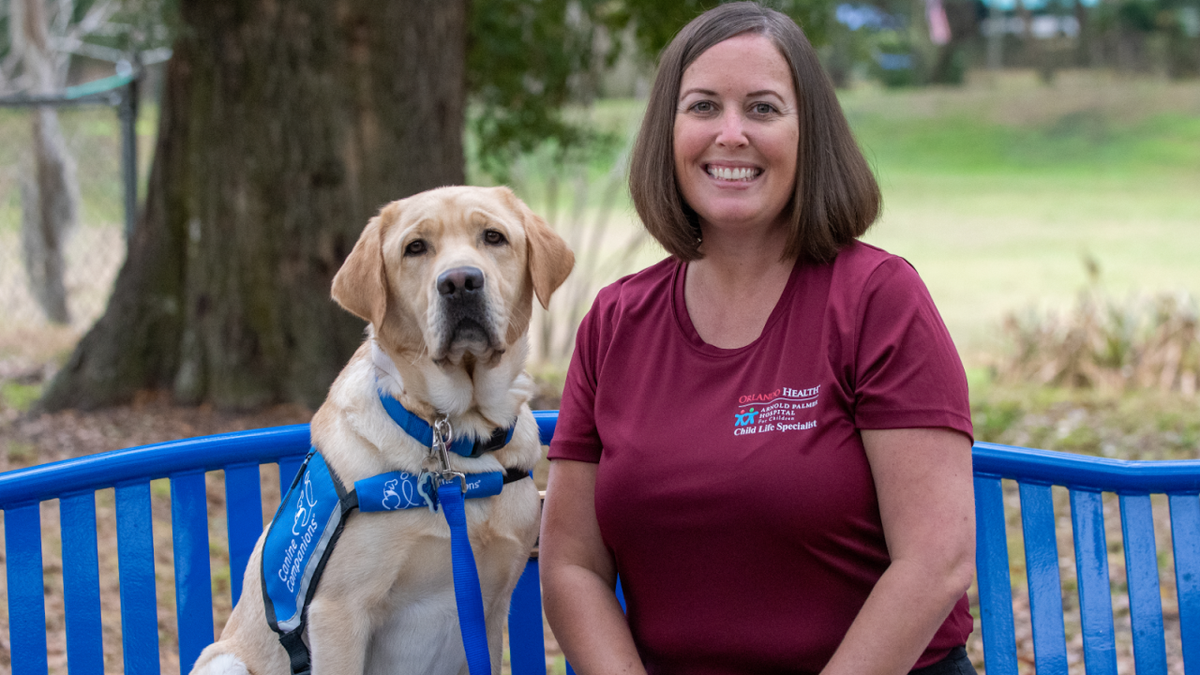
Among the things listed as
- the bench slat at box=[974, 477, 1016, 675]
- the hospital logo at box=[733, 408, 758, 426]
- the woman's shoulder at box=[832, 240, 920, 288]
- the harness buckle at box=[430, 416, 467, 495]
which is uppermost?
the woman's shoulder at box=[832, 240, 920, 288]

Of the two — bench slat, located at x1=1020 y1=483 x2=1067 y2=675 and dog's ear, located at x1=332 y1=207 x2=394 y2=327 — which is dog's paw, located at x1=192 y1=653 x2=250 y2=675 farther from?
bench slat, located at x1=1020 y1=483 x2=1067 y2=675

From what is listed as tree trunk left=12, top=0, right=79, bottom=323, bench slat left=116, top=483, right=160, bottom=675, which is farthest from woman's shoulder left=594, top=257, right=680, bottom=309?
tree trunk left=12, top=0, right=79, bottom=323

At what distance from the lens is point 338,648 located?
2.20m

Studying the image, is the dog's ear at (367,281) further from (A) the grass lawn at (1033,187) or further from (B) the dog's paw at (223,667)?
(A) the grass lawn at (1033,187)

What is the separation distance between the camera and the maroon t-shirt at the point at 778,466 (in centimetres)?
188

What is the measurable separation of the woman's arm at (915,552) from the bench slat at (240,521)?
1534 millimetres

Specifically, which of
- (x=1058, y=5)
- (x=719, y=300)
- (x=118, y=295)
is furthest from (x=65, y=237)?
(x=1058, y=5)

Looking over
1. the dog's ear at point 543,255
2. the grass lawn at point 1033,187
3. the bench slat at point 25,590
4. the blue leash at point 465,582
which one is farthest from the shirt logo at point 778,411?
the grass lawn at point 1033,187

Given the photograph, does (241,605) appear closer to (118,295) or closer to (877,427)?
(877,427)

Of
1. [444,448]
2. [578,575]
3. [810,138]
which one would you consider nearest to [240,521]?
[444,448]

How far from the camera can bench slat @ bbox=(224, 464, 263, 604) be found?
2689 mm

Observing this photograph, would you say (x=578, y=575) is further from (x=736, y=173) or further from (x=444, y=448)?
(x=736, y=173)

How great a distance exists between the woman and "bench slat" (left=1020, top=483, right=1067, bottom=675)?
0.52 meters

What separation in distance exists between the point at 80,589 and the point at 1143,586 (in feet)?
7.95
